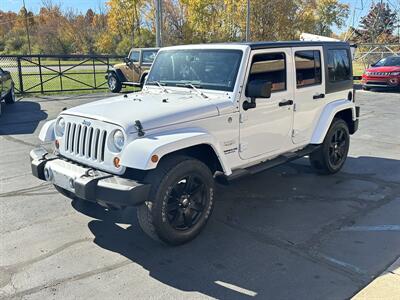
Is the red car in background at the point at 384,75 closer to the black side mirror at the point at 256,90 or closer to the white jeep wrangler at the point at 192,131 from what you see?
the white jeep wrangler at the point at 192,131

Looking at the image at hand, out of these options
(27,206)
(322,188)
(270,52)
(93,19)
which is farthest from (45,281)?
(93,19)

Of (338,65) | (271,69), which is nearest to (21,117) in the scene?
(271,69)

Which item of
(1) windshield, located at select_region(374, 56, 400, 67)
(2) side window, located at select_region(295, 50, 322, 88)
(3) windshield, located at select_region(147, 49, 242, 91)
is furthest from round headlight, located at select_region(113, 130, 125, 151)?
(1) windshield, located at select_region(374, 56, 400, 67)

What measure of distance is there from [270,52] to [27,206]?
3.41 m

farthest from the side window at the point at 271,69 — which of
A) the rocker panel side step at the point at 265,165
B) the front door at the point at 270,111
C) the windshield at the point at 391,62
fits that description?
the windshield at the point at 391,62

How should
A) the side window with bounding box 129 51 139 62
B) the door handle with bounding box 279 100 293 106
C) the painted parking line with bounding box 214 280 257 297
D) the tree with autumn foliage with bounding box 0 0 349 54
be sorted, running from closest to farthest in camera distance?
the painted parking line with bounding box 214 280 257 297
the door handle with bounding box 279 100 293 106
the side window with bounding box 129 51 139 62
the tree with autumn foliage with bounding box 0 0 349 54

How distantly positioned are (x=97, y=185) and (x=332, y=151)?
3.82 meters

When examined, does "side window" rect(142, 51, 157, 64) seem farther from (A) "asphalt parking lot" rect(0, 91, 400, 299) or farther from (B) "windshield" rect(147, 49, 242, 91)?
(B) "windshield" rect(147, 49, 242, 91)

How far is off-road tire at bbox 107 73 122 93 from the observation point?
55.6ft

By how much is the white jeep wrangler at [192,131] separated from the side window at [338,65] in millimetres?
36

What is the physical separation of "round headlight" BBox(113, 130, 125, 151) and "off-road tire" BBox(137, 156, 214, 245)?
0.36 m

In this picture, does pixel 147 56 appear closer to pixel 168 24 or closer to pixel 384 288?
Result: pixel 384 288

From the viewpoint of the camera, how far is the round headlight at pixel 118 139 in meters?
3.60

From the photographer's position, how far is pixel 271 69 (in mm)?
4805
